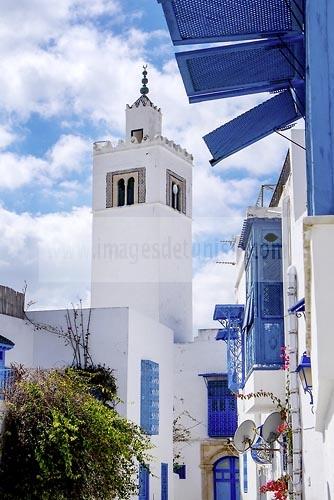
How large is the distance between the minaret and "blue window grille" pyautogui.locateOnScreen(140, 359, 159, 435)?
14.5m

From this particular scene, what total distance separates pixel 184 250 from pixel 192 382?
1041 cm

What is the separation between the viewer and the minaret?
35.0m

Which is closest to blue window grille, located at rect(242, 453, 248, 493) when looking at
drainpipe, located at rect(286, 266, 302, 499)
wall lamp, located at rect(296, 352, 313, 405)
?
drainpipe, located at rect(286, 266, 302, 499)

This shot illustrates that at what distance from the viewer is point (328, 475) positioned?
5.01m

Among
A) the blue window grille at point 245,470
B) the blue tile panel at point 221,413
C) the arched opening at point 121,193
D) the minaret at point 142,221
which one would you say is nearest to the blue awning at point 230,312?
the blue window grille at point 245,470

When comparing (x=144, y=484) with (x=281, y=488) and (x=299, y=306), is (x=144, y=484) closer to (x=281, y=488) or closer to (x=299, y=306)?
(x=281, y=488)

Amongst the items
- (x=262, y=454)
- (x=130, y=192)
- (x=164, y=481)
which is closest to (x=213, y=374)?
(x=164, y=481)

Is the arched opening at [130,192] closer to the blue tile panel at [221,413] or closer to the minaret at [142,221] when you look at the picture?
the minaret at [142,221]

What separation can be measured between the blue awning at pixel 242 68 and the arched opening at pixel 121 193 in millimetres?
31019

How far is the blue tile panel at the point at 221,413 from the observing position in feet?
87.8

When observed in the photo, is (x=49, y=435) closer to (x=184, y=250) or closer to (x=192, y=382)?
(x=192, y=382)

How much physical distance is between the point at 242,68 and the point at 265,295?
8365mm

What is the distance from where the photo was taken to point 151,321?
64.3 feet

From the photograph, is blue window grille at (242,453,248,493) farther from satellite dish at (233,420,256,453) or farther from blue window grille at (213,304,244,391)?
→ satellite dish at (233,420,256,453)
